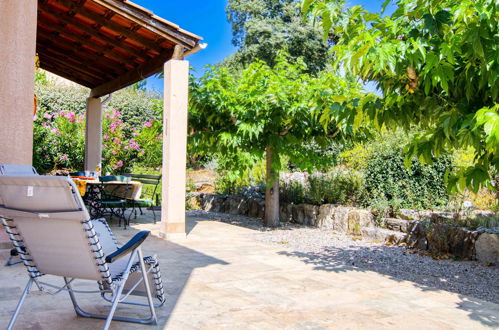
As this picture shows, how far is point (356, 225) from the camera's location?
795 cm

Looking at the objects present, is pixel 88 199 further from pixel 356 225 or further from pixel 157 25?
pixel 356 225

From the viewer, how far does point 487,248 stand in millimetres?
5793

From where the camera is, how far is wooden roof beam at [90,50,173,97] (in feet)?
25.2

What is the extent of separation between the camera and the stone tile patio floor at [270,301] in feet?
10.5

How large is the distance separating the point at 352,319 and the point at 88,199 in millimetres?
6036

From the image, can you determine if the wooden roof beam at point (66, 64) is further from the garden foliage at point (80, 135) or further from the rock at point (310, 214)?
the rock at point (310, 214)

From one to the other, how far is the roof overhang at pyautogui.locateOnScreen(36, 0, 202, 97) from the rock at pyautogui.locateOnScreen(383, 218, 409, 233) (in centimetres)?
411

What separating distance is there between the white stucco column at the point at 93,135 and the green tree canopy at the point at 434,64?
8.47 m

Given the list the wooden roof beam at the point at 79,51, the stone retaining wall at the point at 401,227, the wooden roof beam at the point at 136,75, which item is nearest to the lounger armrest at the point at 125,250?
the stone retaining wall at the point at 401,227

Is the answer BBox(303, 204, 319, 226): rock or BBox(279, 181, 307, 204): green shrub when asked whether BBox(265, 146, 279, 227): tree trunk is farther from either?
BBox(279, 181, 307, 204): green shrub

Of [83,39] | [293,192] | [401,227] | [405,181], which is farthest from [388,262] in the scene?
[83,39]

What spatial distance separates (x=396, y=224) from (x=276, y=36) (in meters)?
17.5

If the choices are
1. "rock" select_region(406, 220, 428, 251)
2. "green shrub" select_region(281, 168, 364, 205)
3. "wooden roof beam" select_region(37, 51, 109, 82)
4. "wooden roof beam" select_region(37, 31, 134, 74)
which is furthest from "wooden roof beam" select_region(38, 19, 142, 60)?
"rock" select_region(406, 220, 428, 251)

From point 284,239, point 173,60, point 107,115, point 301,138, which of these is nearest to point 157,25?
point 173,60
